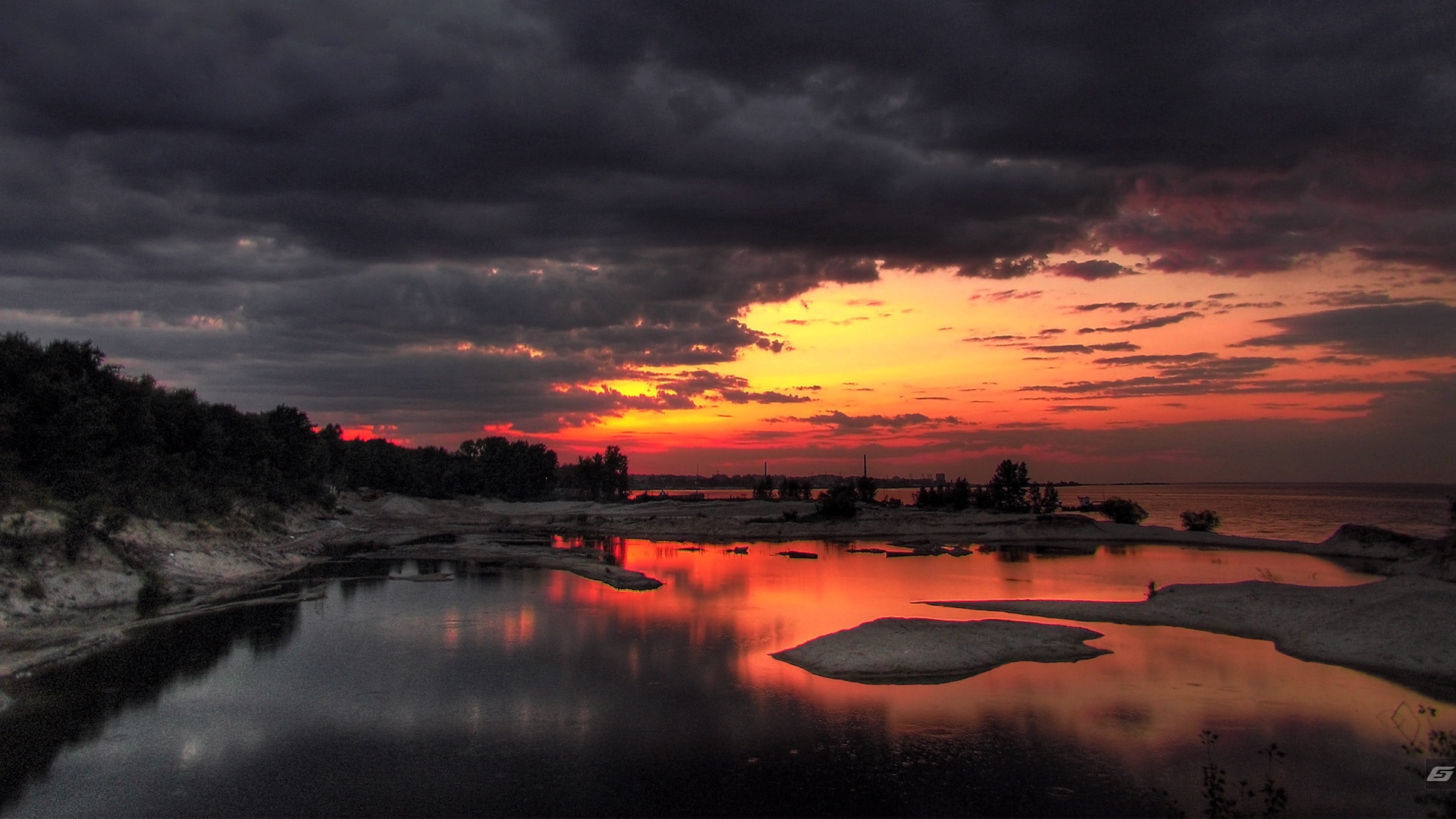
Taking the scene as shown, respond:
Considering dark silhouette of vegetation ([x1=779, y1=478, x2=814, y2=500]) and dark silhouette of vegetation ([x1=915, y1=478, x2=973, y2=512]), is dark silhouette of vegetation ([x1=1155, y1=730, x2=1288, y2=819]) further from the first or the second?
dark silhouette of vegetation ([x1=779, y1=478, x2=814, y2=500])

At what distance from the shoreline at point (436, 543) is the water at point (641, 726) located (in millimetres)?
6331

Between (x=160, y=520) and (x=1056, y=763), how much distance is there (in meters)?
64.0

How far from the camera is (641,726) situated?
24.4 meters

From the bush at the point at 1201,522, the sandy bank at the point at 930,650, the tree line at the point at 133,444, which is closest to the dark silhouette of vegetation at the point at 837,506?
the bush at the point at 1201,522

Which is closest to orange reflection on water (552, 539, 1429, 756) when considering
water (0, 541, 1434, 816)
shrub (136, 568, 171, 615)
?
water (0, 541, 1434, 816)

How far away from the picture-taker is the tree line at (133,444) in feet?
181

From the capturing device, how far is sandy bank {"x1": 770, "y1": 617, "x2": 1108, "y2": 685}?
30.6m

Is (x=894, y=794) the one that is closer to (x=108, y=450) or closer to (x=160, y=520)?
(x=160, y=520)

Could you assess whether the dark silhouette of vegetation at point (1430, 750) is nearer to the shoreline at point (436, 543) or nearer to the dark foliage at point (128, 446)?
the shoreline at point (436, 543)

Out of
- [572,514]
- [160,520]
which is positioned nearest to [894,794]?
[160,520]

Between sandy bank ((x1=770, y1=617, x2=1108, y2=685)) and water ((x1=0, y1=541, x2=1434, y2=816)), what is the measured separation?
0.94 meters

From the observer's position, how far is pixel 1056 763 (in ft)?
68.9

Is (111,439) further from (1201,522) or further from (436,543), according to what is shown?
(1201,522)
